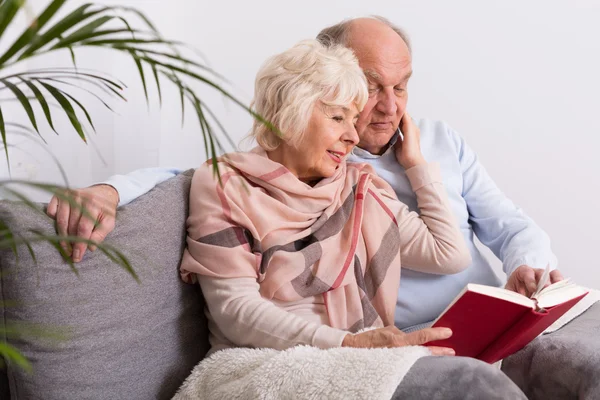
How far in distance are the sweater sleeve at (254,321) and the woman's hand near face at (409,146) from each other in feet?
2.41

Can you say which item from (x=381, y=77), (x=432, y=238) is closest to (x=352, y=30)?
(x=381, y=77)

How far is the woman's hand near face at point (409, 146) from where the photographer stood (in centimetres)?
241

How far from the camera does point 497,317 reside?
1.73m

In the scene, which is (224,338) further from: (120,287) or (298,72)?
(298,72)

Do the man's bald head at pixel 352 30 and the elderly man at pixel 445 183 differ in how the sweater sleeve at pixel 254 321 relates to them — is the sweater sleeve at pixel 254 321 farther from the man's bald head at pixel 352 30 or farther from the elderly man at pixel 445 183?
the man's bald head at pixel 352 30

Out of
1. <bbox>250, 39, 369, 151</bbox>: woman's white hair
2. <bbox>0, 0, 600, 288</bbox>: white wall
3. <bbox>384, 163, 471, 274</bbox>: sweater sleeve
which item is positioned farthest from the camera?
<bbox>0, 0, 600, 288</bbox>: white wall

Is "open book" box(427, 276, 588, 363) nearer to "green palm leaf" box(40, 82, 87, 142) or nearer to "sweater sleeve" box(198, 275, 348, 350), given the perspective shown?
"sweater sleeve" box(198, 275, 348, 350)

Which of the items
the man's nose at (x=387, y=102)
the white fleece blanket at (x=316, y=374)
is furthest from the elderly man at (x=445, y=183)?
the white fleece blanket at (x=316, y=374)

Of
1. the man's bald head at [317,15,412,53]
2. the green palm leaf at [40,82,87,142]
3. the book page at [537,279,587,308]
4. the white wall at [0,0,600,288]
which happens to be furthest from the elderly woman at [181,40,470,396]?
the white wall at [0,0,600,288]

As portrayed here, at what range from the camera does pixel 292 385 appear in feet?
5.03

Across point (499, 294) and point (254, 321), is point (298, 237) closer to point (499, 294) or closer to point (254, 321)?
point (254, 321)

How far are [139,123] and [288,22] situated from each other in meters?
0.80

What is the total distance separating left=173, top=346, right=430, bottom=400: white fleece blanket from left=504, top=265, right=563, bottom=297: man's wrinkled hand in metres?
0.62

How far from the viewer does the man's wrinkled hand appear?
211 centimetres
